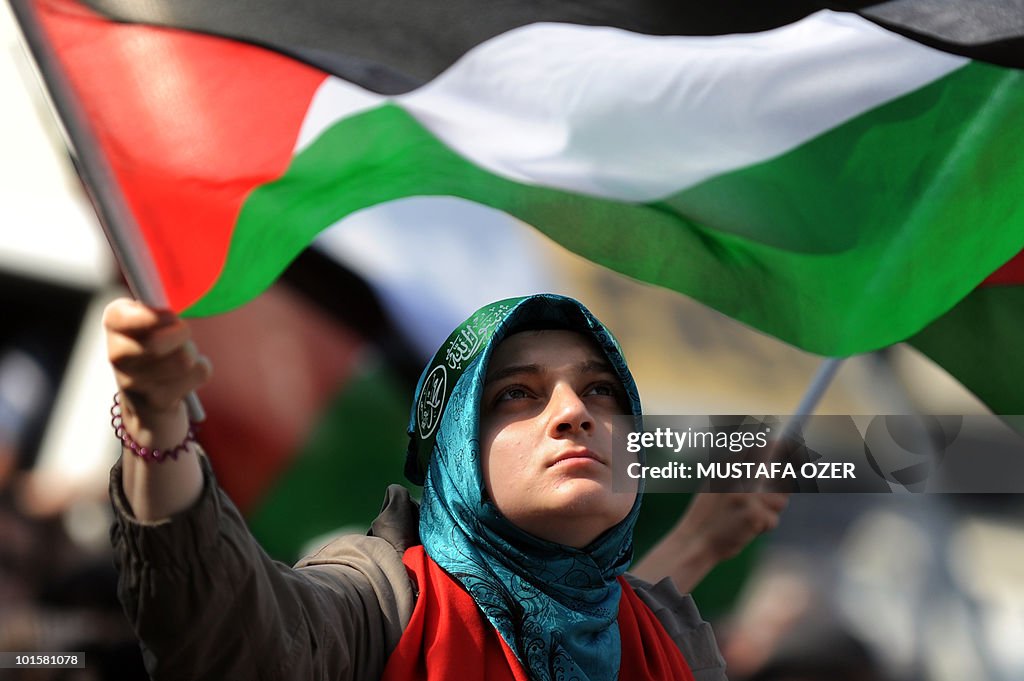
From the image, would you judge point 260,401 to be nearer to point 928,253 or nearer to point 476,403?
point 476,403

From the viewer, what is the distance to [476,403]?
2.26m

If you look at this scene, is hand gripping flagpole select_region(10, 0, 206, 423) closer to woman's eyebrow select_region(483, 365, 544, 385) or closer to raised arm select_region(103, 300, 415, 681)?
raised arm select_region(103, 300, 415, 681)

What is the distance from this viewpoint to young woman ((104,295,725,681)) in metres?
A: 1.53

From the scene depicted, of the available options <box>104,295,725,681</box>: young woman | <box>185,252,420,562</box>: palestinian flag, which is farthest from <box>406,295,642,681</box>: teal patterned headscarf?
<box>185,252,420,562</box>: palestinian flag

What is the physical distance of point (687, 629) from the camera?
260 centimetres

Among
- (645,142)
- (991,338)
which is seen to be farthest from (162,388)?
(991,338)

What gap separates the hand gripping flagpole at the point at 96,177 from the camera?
158 centimetres

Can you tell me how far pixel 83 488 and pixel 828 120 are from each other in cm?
252

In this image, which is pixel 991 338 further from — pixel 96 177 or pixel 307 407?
pixel 96 177

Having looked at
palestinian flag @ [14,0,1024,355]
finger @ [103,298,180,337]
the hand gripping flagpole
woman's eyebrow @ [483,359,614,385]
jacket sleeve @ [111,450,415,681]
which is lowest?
jacket sleeve @ [111,450,415,681]

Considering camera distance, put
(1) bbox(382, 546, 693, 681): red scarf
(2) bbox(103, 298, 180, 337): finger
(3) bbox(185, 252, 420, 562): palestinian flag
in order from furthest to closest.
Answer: (3) bbox(185, 252, 420, 562): palestinian flag → (1) bbox(382, 546, 693, 681): red scarf → (2) bbox(103, 298, 180, 337): finger

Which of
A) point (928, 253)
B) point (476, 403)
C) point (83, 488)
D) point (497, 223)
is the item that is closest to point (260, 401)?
point (83, 488)

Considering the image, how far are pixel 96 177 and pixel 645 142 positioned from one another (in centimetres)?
178

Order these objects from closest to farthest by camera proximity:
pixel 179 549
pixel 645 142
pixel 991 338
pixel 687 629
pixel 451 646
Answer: pixel 179 549 → pixel 451 646 → pixel 687 629 → pixel 645 142 → pixel 991 338
